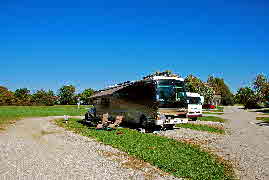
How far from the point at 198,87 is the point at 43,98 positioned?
1991 inches

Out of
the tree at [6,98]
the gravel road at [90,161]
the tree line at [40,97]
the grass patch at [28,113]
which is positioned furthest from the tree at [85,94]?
the gravel road at [90,161]

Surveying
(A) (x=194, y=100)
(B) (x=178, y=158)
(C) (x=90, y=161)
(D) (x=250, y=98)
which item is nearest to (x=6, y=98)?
(A) (x=194, y=100)

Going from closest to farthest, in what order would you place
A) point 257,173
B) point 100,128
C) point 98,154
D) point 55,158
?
point 257,173
point 55,158
point 98,154
point 100,128

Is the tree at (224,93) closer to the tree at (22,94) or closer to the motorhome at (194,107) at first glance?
the tree at (22,94)

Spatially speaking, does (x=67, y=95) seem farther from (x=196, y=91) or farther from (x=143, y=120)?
(x=143, y=120)

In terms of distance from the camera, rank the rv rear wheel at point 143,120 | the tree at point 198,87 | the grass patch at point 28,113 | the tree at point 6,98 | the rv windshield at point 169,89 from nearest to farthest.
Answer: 1. the rv windshield at point 169,89
2. the rv rear wheel at point 143,120
3. the grass patch at point 28,113
4. the tree at point 198,87
5. the tree at point 6,98

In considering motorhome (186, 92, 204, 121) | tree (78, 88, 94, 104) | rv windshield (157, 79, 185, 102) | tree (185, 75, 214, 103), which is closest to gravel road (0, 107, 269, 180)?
rv windshield (157, 79, 185, 102)

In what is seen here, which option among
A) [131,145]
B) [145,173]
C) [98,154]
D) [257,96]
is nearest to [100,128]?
[131,145]

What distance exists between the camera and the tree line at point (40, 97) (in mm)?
81625

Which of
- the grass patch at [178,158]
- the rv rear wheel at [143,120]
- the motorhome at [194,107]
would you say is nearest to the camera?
the grass patch at [178,158]

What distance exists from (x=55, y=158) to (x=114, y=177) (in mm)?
3071

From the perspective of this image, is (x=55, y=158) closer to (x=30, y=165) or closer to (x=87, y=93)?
(x=30, y=165)

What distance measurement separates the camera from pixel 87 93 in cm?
10625

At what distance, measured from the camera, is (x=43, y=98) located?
8831 cm
